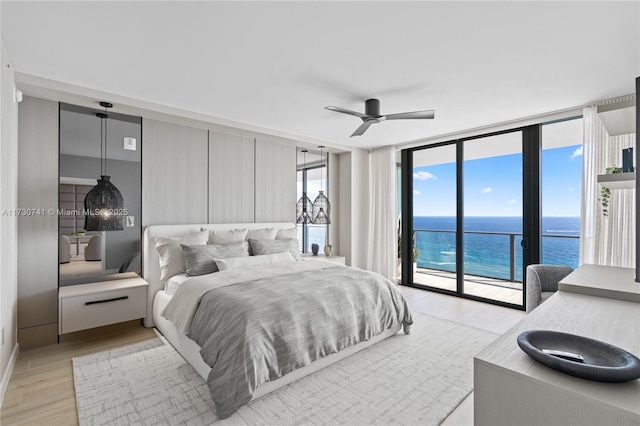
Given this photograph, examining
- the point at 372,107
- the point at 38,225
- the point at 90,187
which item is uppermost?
the point at 372,107

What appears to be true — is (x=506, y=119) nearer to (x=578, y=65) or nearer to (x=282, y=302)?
(x=578, y=65)

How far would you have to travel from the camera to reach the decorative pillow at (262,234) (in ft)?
14.6

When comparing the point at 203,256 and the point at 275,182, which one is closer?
the point at 203,256

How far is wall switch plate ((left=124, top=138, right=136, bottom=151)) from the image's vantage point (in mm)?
3646

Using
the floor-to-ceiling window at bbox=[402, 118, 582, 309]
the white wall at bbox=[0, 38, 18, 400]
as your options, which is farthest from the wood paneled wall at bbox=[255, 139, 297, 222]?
the white wall at bbox=[0, 38, 18, 400]

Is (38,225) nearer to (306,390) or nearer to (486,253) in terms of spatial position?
(306,390)

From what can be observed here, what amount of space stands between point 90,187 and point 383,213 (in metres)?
4.42

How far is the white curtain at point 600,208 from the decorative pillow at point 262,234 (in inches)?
154

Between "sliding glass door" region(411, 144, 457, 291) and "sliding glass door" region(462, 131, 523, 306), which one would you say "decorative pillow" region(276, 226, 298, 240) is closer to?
"sliding glass door" region(411, 144, 457, 291)

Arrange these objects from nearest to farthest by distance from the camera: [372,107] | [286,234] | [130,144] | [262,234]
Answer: [372,107] → [130,144] → [262,234] → [286,234]

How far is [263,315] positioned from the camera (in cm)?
234

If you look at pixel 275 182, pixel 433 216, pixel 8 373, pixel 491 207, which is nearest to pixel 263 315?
pixel 8 373

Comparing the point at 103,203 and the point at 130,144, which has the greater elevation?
the point at 130,144

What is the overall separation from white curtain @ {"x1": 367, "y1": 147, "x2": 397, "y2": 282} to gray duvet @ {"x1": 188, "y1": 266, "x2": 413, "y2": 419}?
7.90 ft
